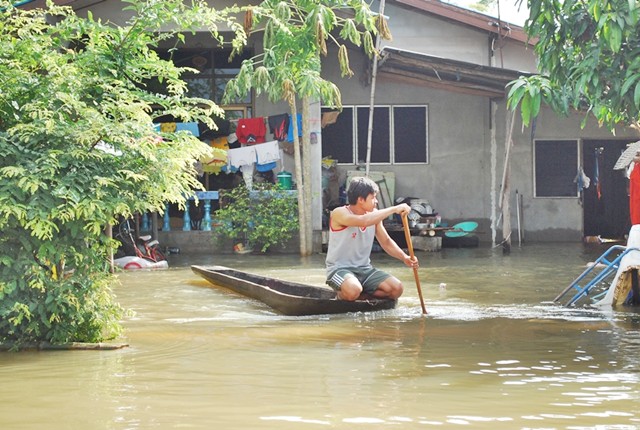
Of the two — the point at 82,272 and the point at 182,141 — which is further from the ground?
the point at 182,141

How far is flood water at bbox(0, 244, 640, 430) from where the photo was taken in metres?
5.00

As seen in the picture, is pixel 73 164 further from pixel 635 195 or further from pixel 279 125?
pixel 279 125

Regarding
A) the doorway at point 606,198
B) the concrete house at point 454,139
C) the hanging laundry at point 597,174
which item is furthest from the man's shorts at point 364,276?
the doorway at point 606,198

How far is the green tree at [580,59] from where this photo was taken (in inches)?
272

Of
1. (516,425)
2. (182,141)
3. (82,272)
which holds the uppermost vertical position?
(182,141)

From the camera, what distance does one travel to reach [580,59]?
26.0 ft

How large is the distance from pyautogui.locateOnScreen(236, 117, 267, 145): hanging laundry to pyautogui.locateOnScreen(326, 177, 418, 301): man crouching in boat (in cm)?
801

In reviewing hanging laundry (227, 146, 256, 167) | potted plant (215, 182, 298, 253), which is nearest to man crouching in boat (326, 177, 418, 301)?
potted plant (215, 182, 298, 253)

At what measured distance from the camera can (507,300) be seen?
A: 10.2 meters

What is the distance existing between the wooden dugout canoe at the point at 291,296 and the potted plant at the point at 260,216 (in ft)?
14.2

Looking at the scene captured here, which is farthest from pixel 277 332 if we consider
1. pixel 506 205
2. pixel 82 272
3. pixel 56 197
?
pixel 506 205

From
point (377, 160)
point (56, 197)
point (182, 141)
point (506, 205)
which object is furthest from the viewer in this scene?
point (377, 160)

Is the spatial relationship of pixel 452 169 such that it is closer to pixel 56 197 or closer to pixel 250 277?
pixel 250 277

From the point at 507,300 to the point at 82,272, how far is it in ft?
16.6
